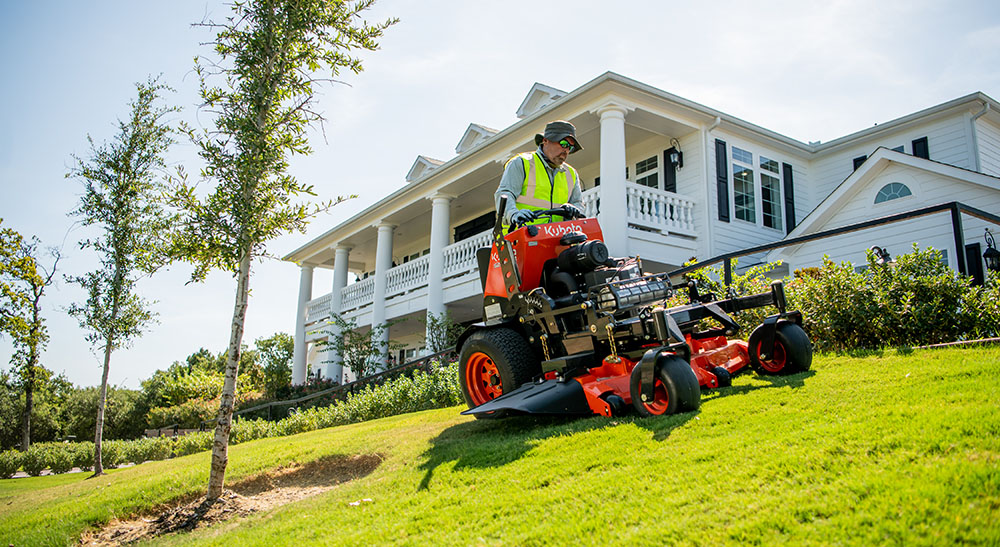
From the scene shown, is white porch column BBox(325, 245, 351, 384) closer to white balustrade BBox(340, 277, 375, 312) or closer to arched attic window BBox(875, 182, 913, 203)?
white balustrade BBox(340, 277, 375, 312)

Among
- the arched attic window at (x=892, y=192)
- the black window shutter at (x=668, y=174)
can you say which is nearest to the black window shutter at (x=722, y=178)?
the black window shutter at (x=668, y=174)

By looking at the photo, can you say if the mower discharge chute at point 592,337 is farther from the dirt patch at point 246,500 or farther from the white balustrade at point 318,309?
the white balustrade at point 318,309

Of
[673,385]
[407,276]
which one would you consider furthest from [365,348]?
[673,385]

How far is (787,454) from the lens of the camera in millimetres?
3121

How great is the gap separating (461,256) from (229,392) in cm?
1175

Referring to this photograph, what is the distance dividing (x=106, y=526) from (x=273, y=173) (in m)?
3.45

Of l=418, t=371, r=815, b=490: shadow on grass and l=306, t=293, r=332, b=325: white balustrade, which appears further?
l=306, t=293, r=332, b=325: white balustrade

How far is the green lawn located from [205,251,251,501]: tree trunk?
0.85 meters

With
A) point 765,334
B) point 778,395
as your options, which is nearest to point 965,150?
point 765,334

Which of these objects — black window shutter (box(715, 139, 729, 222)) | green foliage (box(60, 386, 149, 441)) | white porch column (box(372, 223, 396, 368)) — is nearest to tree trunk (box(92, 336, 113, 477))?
white porch column (box(372, 223, 396, 368))

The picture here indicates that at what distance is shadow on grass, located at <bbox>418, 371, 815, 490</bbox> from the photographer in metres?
4.26

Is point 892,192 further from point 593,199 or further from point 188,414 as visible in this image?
point 188,414

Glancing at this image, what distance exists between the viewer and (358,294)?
2262 centimetres

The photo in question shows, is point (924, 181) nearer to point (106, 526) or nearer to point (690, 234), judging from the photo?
point (690, 234)
